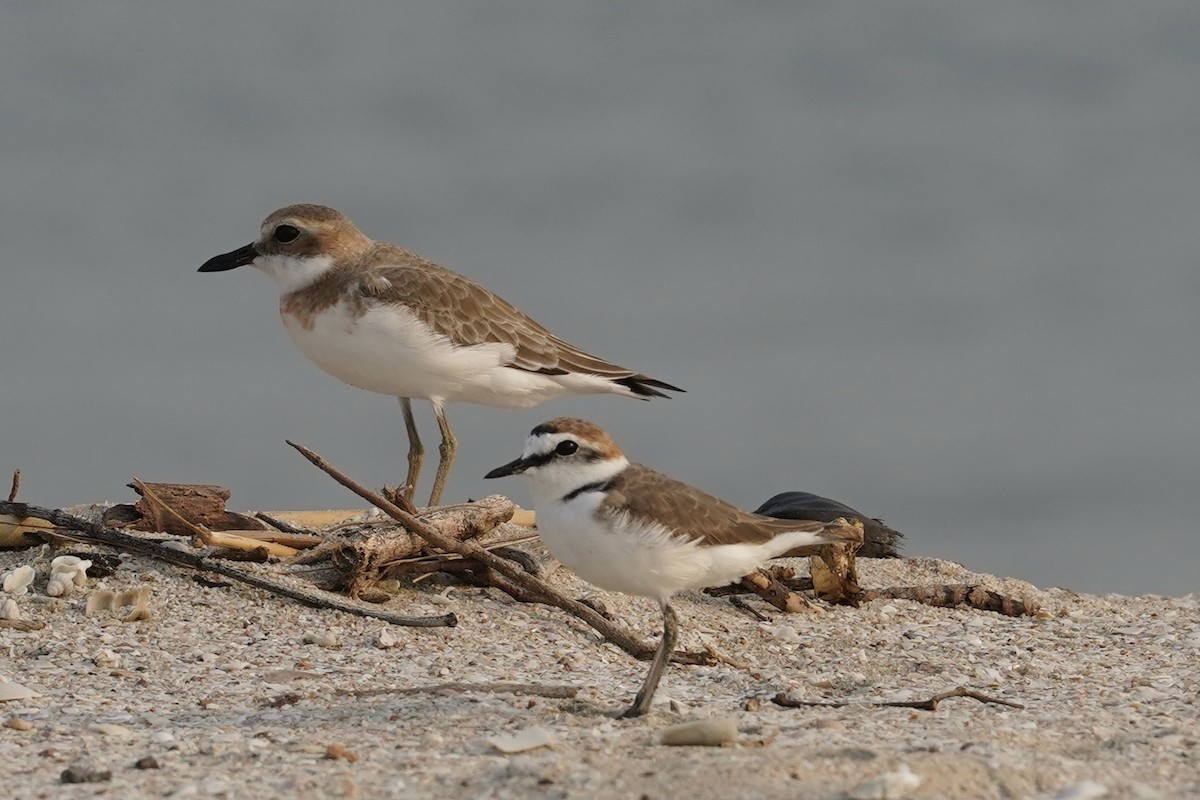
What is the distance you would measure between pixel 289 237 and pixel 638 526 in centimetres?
366

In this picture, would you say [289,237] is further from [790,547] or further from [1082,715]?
[1082,715]

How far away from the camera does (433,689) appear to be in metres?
5.24

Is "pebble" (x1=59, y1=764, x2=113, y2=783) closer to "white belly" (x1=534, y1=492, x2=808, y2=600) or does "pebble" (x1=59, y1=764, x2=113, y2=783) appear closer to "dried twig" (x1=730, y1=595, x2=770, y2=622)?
"white belly" (x1=534, y1=492, x2=808, y2=600)

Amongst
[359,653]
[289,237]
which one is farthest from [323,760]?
[289,237]

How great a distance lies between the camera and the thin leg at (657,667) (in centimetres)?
495

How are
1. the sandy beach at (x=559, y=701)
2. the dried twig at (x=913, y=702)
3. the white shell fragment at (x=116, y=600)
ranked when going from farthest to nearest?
1. the white shell fragment at (x=116, y=600)
2. the dried twig at (x=913, y=702)
3. the sandy beach at (x=559, y=701)

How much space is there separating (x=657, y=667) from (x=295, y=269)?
3.57 m

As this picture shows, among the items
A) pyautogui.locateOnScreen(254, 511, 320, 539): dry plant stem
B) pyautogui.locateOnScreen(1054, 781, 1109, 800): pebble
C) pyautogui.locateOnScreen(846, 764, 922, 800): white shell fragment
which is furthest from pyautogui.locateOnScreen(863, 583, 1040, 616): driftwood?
pyautogui.locateOnScreen(846, 764, 922, 800): white shell fragment

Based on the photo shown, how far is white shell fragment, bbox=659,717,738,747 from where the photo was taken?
4.41 metres

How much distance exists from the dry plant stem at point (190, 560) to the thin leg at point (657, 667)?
59.5 inches

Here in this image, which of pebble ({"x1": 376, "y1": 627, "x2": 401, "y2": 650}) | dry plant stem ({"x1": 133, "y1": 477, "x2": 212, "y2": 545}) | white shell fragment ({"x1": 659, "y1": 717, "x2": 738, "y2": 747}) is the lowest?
pebble ({"x1": 376, "y1": 627, "x2": 401, "y2": 650})

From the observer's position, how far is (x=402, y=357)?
7.31 metres

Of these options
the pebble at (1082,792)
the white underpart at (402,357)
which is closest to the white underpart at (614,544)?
the pebble at (1082,792)

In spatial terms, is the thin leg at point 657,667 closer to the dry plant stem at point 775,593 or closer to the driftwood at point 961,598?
the dry plant stem at point 775,593
